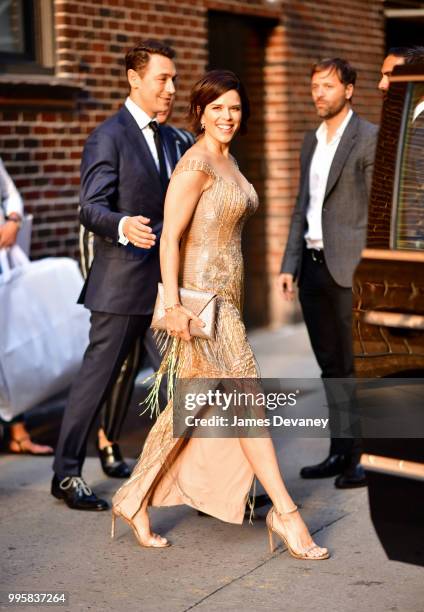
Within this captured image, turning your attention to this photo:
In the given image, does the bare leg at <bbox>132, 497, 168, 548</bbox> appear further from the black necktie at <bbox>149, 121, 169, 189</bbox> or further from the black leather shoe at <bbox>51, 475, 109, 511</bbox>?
the black necktie at <bbox>149, 121, 169, 189</bbox>

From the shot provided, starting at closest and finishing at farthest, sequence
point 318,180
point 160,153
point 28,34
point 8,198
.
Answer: point 160,153, point 318,180, point 8,198, point 28,34

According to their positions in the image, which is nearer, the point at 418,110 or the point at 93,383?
the point at 418,110

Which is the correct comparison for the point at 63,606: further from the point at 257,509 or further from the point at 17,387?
the point at 17,387

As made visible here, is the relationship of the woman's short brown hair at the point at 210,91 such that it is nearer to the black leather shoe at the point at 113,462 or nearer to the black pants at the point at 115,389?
the black pants at the point at 115,389

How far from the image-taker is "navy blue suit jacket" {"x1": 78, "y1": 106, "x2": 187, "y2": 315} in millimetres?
5660

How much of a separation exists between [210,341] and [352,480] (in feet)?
4.57

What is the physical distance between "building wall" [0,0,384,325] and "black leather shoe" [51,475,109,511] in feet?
8.41

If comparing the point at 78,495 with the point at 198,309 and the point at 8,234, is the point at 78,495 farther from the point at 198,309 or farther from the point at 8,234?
the point at 8,234

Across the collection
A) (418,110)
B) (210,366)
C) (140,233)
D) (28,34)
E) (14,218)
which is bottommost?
(210,366)

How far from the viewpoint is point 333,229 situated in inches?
240

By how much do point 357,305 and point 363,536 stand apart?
1534 mm

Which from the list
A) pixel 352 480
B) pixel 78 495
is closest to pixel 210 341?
pixel 78 495

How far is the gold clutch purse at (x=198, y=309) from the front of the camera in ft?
16.2

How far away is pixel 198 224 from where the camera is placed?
505 cm
